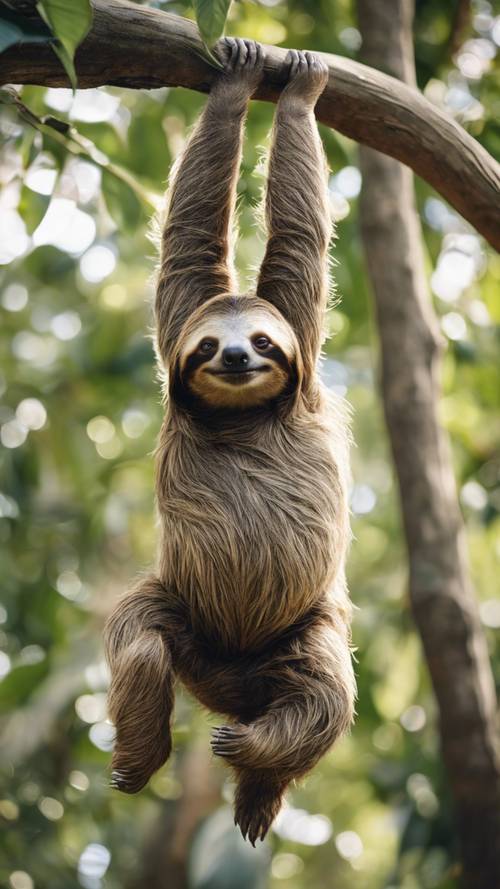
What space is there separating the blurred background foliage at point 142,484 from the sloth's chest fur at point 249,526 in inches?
75.5

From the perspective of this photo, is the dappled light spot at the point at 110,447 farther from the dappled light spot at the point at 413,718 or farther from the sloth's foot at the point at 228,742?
the sloth's foot at the point at 228,742

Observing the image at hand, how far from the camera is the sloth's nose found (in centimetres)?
495

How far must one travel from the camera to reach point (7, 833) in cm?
956

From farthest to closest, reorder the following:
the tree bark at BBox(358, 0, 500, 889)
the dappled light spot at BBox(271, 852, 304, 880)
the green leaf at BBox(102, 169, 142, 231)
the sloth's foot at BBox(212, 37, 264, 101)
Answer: the dappled light spot at BBox(271, 852, 304, 880), the tree bark at BBox(358, 0, 500, 889), the green leaf at BBox(102, 169, 142, 231), the sloth's foot at BBox(212, 37, 264, 101)

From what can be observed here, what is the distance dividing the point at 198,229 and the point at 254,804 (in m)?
2.84

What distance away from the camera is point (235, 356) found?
496 cm

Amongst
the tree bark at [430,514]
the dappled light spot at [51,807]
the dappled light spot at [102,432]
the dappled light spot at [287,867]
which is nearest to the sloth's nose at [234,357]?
the tree bark at [430,514]

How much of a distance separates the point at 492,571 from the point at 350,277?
14.1 feet

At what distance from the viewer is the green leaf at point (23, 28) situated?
4410 mm

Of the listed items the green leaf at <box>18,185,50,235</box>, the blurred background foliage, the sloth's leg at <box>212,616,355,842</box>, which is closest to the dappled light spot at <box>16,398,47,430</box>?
the blurred background foliage

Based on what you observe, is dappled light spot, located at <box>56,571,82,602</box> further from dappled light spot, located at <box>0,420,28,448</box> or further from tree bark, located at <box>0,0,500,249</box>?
tree bark, located at <box>0,0,500,249</box>

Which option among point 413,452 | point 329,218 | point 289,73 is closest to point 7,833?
point 413,452

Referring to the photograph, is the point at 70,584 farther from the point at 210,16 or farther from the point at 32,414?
A: the point at 210,16

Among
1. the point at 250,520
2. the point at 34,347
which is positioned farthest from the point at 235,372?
the point at 34,347
